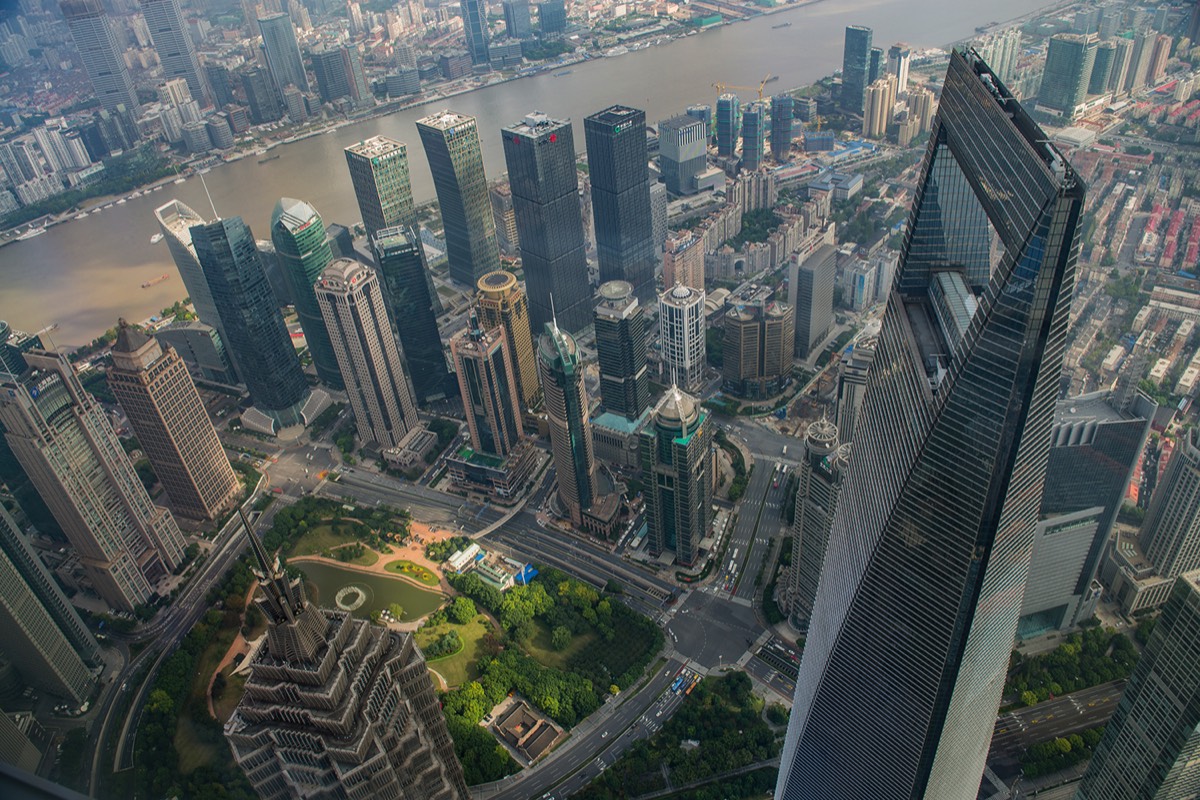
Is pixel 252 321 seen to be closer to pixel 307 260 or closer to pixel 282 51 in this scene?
pixel 307 260

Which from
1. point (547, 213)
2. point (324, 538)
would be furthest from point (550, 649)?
point (547, 213)

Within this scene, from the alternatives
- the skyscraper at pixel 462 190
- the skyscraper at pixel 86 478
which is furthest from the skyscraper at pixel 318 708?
the skyscraper at pixel 462 190

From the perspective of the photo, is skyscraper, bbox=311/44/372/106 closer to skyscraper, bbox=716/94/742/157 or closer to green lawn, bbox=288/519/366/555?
skyscraper, bbox=716/94/742/157

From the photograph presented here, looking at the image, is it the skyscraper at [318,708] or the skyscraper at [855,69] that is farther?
the skyscraper at [855,69]

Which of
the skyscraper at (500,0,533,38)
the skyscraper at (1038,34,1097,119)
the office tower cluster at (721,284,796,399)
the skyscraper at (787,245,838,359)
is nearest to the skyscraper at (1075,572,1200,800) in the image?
the office tower cluster at (721,284,796,399)

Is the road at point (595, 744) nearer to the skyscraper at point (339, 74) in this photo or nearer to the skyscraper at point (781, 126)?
the skyscraper at point (781, 126)
